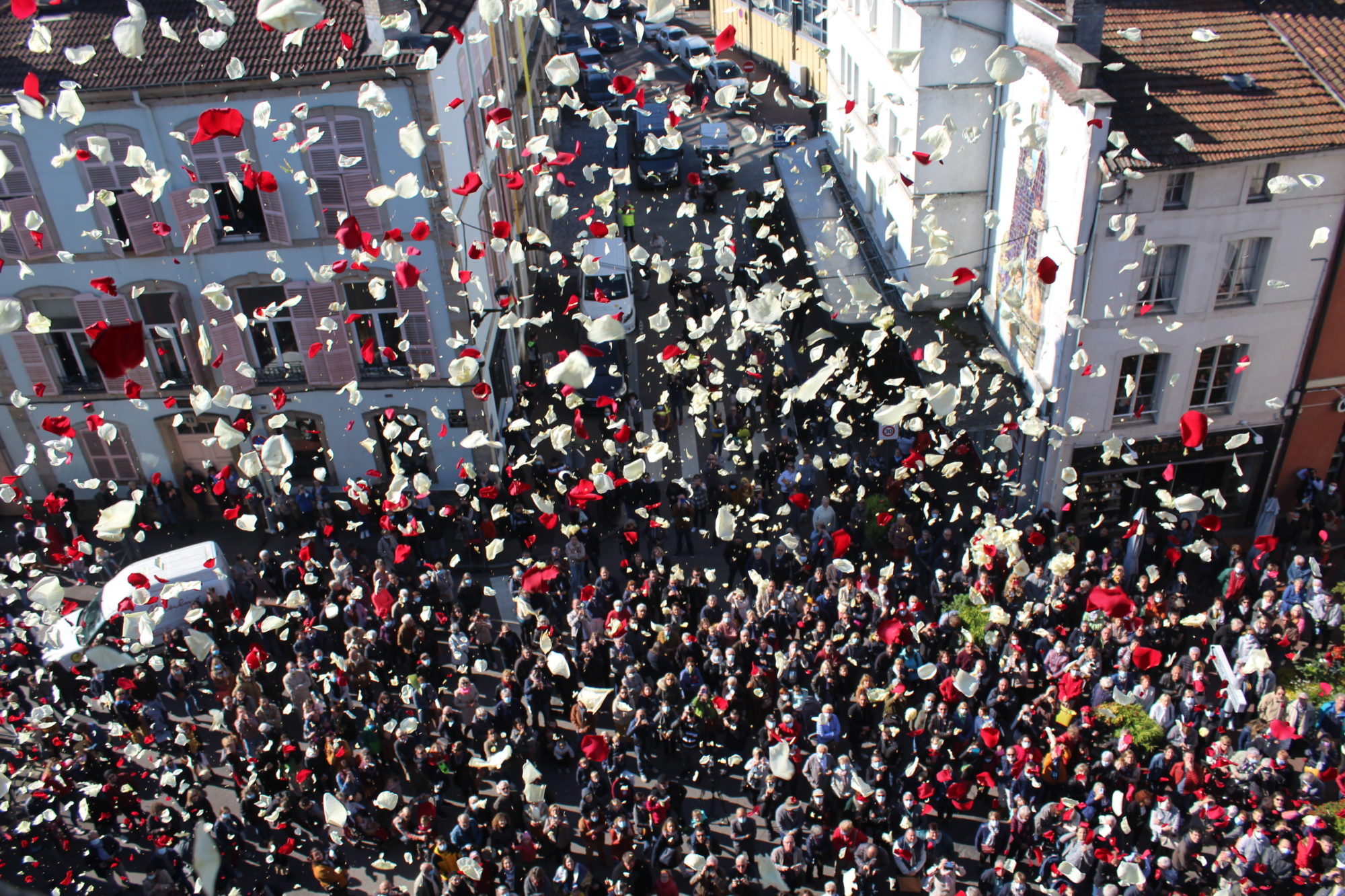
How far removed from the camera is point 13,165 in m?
20.2

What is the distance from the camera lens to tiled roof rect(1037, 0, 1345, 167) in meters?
17.9

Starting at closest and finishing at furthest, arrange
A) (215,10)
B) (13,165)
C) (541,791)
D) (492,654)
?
(541,791) < (215,10) < (492,654) < (13,165)

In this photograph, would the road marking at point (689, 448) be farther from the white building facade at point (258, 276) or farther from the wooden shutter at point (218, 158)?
the wooden shutter at point (218, 158)

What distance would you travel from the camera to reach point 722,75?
163 feet

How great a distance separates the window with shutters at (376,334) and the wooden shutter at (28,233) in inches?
230

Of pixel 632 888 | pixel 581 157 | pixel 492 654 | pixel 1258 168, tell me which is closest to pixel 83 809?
pixel 492 654

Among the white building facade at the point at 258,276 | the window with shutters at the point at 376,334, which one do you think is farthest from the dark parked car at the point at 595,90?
the window with shutters at the point at 376,334

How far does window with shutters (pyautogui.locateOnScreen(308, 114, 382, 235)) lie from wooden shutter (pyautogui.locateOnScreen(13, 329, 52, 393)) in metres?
7.21

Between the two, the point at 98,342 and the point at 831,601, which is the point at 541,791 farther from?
the point at 98,342

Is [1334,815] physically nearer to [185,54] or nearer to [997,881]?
[997,881]

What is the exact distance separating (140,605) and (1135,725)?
54.8 feet

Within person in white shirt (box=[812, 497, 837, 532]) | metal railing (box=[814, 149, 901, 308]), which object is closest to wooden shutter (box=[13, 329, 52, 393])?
person in white shirt (box=[812, 497, 837, 532])

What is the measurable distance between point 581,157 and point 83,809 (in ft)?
110

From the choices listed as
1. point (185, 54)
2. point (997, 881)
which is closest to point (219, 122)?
point (185, 54)
